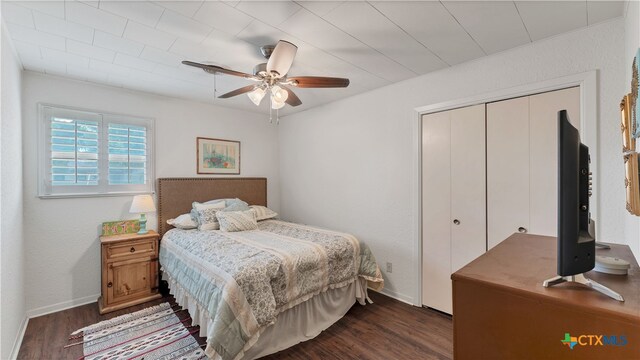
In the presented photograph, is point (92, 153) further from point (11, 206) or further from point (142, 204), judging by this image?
point (11, 206)

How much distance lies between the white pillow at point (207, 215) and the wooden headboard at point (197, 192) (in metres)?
0.22

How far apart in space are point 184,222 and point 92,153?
1234 millimetres

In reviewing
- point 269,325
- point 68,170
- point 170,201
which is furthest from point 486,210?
point 68,170

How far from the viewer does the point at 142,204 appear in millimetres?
3078

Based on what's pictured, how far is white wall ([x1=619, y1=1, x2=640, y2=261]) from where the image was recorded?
1339 mm

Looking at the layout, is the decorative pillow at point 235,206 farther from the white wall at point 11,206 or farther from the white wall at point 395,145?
the white wall at point 11,206

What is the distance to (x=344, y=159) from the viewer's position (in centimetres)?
365

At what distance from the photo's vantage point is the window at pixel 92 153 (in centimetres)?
279

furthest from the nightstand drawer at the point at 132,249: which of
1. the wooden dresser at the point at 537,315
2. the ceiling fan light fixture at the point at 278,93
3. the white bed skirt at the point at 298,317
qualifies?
the wooden dresser at the point at 537,315

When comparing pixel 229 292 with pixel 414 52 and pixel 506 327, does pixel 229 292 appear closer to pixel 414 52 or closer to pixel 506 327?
pixel 506 327

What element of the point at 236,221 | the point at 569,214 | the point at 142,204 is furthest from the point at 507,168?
the point at 142,204

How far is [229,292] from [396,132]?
232 centimetres

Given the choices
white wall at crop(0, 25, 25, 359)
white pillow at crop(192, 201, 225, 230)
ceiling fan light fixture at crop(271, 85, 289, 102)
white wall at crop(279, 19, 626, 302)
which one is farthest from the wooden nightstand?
ceiling fan light fixture at crop(271, 85, 289, 102)

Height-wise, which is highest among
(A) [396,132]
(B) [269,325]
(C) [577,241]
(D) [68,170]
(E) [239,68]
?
(E) [239,68]
